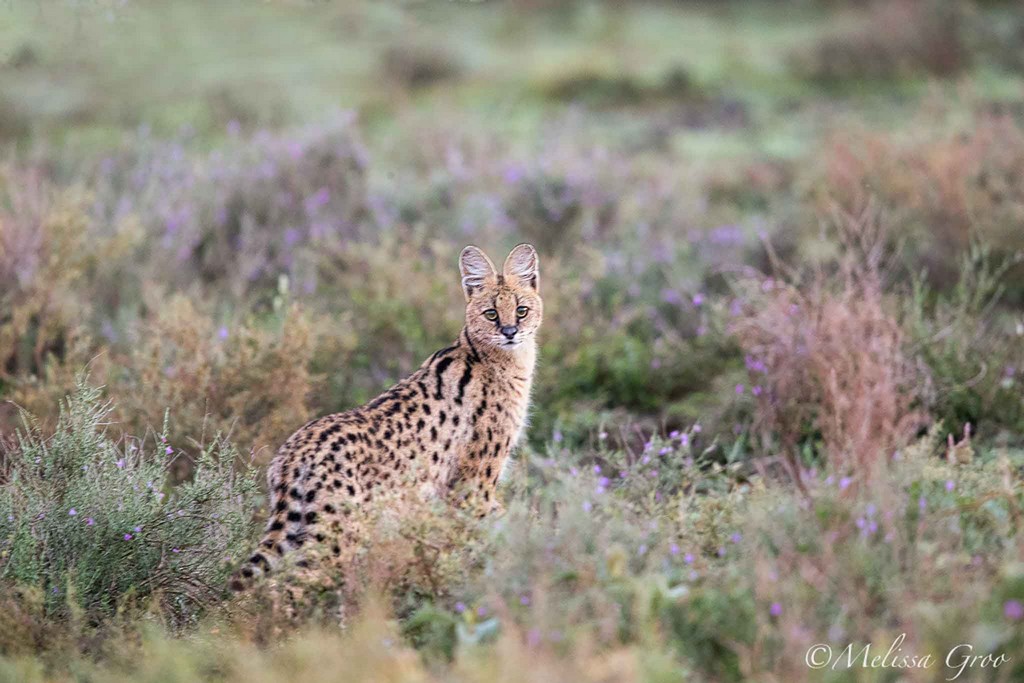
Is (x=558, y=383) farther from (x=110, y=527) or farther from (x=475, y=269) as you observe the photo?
(x=110, y=527)

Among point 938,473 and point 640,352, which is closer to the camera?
point 938,473

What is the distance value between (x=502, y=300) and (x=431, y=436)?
86cm

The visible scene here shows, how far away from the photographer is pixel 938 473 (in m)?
4.58

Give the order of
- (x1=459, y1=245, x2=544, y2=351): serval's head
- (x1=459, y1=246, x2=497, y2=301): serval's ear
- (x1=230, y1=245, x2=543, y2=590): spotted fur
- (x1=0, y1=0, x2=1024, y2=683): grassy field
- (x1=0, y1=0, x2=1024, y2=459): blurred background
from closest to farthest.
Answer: (x1=0, y1=0, x2=1024, y2=683): grassy field, (x1=230, y1=245, x2=543, y2=590): spotted fur, (x1=459, y1=245, x2=544, y2=351): serval's head, (x1=459, y1=246, x2=497, y2=301): serval's ear, (x1=0, y1=0, x2=1024, y2=459): blurred background

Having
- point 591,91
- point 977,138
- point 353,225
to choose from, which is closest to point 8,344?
point 353,225

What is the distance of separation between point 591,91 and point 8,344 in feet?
39.7

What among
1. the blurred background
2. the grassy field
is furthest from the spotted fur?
the blurred background

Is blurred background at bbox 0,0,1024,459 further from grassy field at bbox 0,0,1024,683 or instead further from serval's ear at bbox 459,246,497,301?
serval's ear at bbox 459,246,497,301

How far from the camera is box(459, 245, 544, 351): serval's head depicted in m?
5.89

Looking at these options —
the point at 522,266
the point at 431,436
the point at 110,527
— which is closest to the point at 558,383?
the point at 522,266

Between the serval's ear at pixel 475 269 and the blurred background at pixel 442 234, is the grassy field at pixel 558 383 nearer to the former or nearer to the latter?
the blurred background at pixel 442 234

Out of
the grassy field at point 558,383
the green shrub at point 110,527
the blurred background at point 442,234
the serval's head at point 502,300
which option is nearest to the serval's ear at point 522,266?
the serval's head at point 502,300

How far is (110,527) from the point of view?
15.9 feet

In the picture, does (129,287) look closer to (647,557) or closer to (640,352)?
(640,352)
